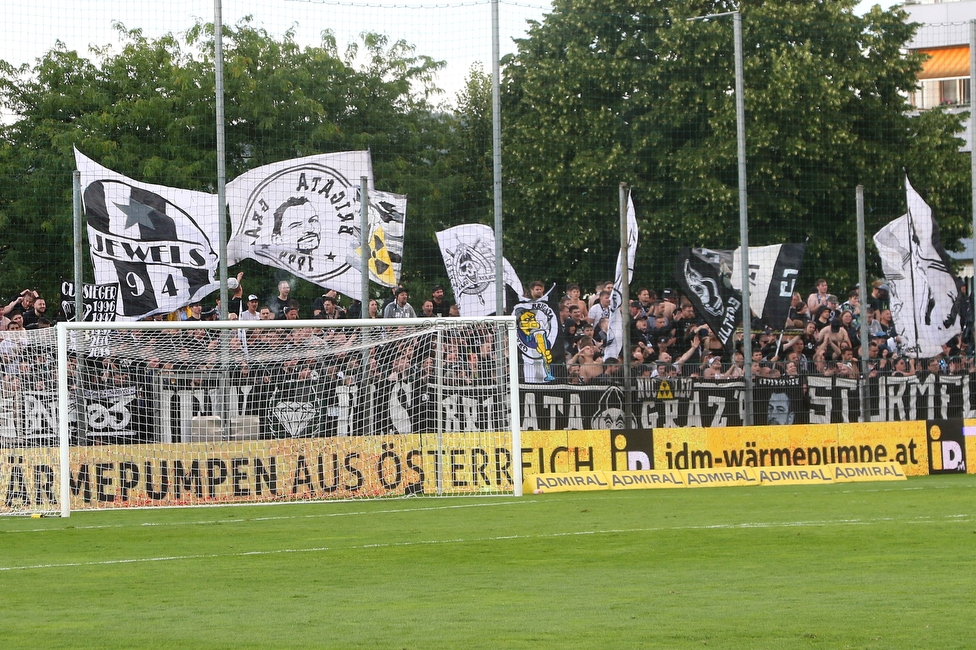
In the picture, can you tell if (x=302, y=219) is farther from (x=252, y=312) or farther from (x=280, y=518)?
(x=280, y=518)

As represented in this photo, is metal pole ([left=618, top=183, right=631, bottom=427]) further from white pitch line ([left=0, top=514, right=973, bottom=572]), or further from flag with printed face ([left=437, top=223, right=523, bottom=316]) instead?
white pitch line ([left=0, top=514, right=973, bottom=572])

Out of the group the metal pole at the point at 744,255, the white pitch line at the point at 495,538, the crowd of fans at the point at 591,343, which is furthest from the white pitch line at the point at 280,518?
the metal pole at the point at 744,255

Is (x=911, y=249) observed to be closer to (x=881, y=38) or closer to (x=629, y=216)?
(x=629, y=216)

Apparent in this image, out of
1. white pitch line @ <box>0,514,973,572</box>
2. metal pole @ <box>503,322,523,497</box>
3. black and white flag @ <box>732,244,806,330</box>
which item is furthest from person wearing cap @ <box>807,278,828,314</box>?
white pitch line @ <box>0,514,973,572</box>

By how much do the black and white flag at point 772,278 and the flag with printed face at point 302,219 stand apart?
5328mm

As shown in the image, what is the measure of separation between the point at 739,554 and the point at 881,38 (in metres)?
24.9

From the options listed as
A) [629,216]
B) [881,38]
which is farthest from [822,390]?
[881,38]

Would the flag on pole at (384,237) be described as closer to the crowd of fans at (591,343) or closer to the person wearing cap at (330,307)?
the crowd of fans at (591,343)

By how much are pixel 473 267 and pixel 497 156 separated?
1606 mm

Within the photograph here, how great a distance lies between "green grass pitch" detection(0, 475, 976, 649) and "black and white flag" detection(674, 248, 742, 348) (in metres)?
4.57

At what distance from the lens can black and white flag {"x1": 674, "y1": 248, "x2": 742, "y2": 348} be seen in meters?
19.1

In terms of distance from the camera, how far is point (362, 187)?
1739cm

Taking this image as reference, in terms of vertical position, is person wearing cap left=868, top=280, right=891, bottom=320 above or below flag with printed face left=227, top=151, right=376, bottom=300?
below

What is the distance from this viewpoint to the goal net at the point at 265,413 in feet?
50.0
